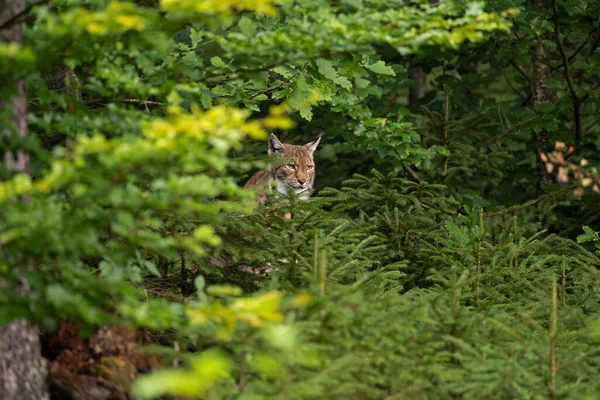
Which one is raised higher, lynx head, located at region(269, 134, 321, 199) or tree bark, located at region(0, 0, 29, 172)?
tree bark, located at region(0, 0, 29, 172)

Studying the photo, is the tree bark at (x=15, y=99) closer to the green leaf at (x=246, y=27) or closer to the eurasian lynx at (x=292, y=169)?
the green leaf at (x=246, y=27)

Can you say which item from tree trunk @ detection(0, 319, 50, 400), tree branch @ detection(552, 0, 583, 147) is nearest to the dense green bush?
tree trunk @ detection(0, 319, 50, 400)

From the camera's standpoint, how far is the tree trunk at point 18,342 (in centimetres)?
389

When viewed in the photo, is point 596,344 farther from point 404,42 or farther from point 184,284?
point 184,284

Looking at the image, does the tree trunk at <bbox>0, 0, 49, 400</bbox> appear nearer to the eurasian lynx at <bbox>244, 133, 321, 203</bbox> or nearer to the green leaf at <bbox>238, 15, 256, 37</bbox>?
the green leaf at <bbox>238, 15, 256, 37</bbox>

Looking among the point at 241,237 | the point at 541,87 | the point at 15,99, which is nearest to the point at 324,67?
the point at 241,237

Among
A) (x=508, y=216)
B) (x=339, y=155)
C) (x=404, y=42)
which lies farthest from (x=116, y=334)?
(x=339, y=155)

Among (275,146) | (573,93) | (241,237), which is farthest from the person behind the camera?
(573,93)

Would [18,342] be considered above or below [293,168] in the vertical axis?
above

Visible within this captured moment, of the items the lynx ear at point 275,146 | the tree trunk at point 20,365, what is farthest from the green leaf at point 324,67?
the lynx ear at point 275,146

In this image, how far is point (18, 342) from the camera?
394 centimetres

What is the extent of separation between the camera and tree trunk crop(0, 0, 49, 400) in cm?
389

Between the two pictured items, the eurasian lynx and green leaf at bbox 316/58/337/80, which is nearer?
green leaf at bbox 316/58/337/80

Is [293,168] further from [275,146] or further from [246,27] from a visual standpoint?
[246,27]
